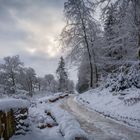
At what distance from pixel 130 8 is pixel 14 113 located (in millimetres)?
6345

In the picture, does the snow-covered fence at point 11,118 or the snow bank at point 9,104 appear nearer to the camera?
the snow bank at point 9,104

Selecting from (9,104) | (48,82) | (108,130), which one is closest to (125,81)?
(108,130)

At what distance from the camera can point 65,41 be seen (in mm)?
33719

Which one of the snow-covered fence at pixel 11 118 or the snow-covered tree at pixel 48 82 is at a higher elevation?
the snow-covered tree at pixel 48 82

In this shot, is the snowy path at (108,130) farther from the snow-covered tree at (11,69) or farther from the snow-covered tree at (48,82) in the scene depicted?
the snow-covered tree at (48,82)

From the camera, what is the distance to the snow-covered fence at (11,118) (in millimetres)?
8352

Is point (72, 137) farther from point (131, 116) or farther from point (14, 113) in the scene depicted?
point (131, 116)

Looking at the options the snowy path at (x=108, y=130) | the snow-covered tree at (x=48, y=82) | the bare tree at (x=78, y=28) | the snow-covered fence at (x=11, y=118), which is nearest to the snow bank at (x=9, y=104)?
the snow-covered fence at (x=11, y=118)

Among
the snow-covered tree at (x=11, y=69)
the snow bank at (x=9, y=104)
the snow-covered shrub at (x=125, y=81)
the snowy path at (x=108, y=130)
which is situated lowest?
the snowy path at (x=108, y=130)

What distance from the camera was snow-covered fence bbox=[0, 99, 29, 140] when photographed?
27.4 feet

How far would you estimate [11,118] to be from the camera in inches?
351

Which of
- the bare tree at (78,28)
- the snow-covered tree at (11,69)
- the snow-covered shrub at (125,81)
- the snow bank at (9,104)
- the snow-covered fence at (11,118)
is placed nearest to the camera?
the snow bank at (9,104)

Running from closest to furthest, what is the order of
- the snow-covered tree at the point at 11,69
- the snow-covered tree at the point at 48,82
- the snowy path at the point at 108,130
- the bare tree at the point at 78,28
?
the snowy path at the point at 108,130 → the bare tree at the point at 78,28 → the snow-covered tree at the point at 11,69 → the snow-covered tree at the point at 48,82

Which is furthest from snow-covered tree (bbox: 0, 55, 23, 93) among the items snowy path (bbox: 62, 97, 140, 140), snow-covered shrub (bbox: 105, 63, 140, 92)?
snowy path (bbox: 62, 97, 140, 140)
